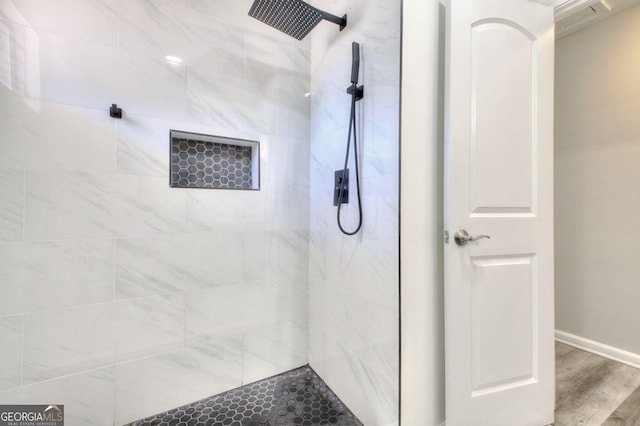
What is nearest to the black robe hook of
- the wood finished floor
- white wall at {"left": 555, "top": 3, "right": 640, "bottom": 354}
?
the wood finished floor

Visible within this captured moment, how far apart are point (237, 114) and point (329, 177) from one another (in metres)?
0.66

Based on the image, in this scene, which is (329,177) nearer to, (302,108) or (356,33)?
(302,108)

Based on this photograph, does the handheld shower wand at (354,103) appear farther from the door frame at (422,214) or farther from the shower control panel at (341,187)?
the door frame at (422,214)

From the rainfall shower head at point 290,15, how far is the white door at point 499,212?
24.4 inches

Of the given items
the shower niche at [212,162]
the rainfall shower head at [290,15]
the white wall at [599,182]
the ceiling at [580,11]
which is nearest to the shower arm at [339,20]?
the rainfall shower head at [290,15]

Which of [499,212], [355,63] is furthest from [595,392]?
[355,63]

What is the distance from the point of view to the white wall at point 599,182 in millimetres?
1936

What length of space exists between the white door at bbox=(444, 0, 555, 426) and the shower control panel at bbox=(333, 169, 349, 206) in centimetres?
51

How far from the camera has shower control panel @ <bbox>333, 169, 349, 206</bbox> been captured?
1532 millimetres

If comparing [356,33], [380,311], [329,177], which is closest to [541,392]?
[380,311]

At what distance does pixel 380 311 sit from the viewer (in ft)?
4.28

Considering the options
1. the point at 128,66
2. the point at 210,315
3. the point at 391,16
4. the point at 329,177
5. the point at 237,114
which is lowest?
the point at 210,315

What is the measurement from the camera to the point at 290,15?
141 centimetres

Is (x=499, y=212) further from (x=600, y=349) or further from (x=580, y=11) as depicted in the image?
(x=600, y=349)
